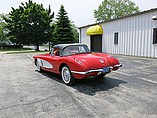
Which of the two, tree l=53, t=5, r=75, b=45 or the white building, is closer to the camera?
the white building

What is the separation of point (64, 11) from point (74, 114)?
28.9 metres

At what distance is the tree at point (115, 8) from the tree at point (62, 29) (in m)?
19.9

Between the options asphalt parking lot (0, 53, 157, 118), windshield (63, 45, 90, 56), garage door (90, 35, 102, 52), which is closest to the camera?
asphalt parking lot (0, 53, 157, 118)

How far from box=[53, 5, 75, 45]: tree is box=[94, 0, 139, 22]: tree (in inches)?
782

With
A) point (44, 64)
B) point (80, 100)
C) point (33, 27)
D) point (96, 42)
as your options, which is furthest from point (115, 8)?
point (80, 100)

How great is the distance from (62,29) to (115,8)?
80.7 feet

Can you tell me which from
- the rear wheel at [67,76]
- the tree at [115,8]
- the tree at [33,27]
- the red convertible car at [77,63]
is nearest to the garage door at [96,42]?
the red convertible car at [77,63]

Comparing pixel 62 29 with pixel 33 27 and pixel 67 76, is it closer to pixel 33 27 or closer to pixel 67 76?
pixel 33 27

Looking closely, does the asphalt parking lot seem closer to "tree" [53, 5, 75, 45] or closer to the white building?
the white building

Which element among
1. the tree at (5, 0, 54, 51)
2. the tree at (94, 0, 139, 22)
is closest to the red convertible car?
the tree at (5, 0, 54, 51)

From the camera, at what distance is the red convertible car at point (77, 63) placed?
397 centimetres

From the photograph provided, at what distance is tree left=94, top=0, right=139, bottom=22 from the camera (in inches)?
1751

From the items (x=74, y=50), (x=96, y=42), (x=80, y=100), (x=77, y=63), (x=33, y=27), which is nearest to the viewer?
(x=80, y=100)

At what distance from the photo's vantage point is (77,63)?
4012mm
